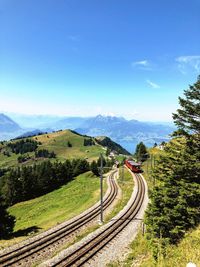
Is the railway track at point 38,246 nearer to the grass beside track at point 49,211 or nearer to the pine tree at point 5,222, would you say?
the grass beside track at point 49,211

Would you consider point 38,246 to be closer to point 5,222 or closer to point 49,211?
point 5,222

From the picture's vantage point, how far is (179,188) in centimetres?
2367

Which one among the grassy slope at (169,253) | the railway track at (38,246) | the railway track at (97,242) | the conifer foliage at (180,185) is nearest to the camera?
the grassy slope at (169,253)

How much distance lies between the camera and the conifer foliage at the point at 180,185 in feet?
72.5

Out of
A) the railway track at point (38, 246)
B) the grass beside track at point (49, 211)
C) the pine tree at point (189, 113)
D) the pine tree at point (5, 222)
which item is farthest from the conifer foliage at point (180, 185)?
the pine tree at point (5, 222)

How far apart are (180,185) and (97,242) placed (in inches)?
539

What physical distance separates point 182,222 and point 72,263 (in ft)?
37.8

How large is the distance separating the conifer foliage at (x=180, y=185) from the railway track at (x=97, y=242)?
7515mm

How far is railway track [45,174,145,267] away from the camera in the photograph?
86.7ft

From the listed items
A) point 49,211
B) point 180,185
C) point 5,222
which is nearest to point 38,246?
point 180,185

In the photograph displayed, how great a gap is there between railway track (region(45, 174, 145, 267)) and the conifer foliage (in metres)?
7.52

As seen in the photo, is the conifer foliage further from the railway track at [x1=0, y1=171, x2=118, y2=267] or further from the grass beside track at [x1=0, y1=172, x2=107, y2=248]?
the grass beside track at [x1=0, y1=172, x2=107, y2=248]

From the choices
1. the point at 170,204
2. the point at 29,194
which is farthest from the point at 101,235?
the point at 29,194

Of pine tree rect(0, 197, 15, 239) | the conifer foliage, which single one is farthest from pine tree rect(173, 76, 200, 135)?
pine tree rect(0, 197, 15, 239)
